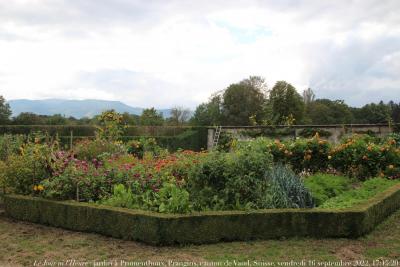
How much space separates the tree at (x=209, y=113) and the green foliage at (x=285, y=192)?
32112 mm

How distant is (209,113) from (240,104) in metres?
3.28

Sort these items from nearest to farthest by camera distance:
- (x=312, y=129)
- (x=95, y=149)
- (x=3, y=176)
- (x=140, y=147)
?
(x=3, y=176) < (x=95, y=149) < (x=140, y=147) < (x=312, y=129)

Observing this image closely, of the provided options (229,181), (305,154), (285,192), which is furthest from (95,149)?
(285,192)

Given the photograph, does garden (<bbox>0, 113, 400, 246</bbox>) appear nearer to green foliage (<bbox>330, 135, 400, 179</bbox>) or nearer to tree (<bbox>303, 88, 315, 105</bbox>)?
green foliage (<bbox>330, 135, 400, 179</bbox>)

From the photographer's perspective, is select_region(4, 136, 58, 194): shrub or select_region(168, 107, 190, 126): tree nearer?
select_region(4, 136, 58, 194): shrub

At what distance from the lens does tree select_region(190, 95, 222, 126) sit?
40.0 metres

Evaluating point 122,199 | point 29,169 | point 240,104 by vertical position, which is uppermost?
point 240,104

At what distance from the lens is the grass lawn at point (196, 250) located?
486cm

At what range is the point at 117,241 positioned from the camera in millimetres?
5652

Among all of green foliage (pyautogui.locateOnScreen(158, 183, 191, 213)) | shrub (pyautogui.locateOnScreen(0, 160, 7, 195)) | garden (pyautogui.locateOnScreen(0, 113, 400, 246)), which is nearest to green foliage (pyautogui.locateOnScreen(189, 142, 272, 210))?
garden (pyautogui.locateOnScreen(0, 113, 400, 246))

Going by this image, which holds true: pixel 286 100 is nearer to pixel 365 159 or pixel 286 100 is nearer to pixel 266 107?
pixel 266 107

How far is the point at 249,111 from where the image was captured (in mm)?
38906

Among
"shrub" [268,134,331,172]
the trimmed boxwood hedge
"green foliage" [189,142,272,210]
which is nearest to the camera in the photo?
the trimmed boxwood hedge

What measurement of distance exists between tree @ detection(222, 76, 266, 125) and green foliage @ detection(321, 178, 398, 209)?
30414mm
